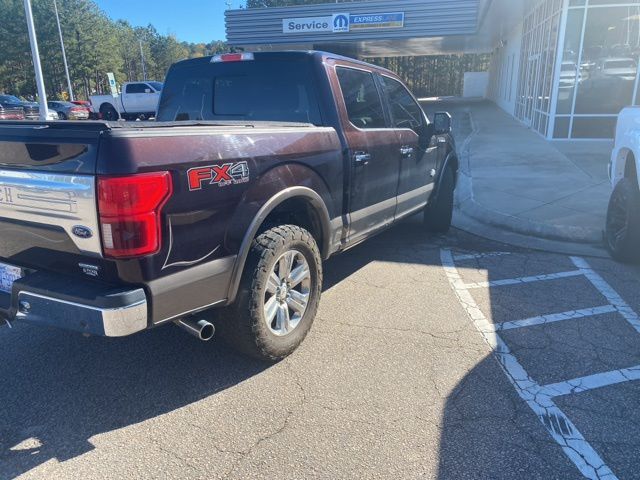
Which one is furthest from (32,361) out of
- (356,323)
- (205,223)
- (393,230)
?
(393,230)

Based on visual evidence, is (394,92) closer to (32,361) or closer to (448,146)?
(448,146)

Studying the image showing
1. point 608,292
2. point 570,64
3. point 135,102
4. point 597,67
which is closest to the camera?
point 608,292

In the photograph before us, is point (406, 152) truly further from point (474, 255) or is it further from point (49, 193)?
point (49, 193)

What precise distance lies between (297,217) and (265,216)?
0.61 metres

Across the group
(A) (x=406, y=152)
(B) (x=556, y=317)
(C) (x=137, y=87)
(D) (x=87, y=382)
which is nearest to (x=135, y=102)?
(C) (x=137, y=87)

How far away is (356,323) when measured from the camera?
394 cm

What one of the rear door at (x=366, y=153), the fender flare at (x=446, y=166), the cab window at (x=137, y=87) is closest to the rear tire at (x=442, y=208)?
the fender flare at (x=446, y=166)

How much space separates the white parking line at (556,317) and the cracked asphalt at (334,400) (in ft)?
0.19

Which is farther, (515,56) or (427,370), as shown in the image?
(515,56)

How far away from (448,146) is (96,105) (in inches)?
1104

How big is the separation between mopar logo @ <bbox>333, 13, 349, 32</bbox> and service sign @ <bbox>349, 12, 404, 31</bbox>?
21 centimetres

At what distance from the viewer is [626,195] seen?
5.12 m

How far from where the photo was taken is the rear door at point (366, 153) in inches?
157

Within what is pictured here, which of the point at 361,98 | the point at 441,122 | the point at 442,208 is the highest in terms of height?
the point at 361,98
